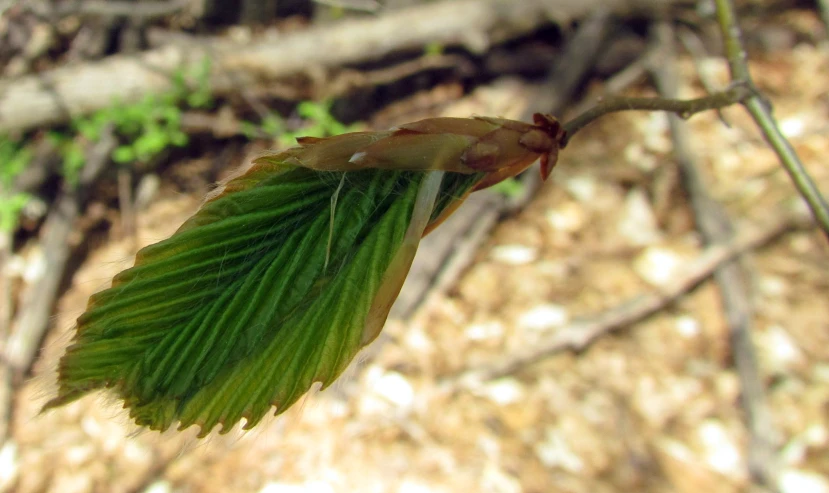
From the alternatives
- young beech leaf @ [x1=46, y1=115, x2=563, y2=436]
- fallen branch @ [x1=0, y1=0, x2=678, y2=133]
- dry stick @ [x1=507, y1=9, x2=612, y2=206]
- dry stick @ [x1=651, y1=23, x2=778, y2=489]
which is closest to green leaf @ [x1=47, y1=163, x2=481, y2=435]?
young beech leaf @ [x1=46, y1=115, x2=563, y2=436]

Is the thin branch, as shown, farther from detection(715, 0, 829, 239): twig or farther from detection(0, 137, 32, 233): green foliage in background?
detection(0, 137, 32, 233): green foliage in background

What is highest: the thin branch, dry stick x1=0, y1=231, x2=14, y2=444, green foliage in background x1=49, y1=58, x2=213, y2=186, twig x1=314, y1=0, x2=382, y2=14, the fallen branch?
the thin branch

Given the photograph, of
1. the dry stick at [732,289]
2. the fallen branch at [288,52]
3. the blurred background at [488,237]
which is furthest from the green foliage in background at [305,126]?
the dry stick at [732,289]

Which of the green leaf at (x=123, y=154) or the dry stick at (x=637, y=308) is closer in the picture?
the dry stick at (x=637, y=308)

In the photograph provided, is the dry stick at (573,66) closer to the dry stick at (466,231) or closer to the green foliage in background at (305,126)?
the dry stick at (466,231)

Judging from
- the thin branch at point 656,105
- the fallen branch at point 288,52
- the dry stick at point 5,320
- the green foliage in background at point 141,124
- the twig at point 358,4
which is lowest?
the dry stick at point 5,320

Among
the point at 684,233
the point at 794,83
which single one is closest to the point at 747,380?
the point at 684,233

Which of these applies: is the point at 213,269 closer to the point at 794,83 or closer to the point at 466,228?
the point at 466,228
